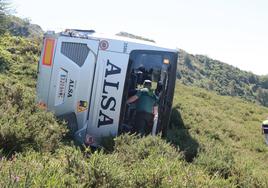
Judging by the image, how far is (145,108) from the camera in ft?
32.7

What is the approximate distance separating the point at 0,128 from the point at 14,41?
2239 cm

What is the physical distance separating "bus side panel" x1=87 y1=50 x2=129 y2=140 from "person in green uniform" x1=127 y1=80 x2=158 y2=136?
79cm

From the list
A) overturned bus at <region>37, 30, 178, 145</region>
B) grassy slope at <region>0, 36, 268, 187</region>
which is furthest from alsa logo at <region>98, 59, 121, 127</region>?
grassy slope at <region>0, 36, 268, 187</region>

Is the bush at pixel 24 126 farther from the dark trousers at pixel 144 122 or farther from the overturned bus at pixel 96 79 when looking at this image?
the dark trousers at pixel 144 122

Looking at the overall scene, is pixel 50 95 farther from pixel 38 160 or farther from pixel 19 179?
pixel 19 179

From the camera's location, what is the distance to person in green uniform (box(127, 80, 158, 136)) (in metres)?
9.93

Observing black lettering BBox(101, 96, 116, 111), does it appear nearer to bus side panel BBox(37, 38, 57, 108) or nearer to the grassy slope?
the grassy slope

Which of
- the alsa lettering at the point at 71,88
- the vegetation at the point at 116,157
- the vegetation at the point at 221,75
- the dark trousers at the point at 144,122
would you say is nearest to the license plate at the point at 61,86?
the alsa lettering at the point at 71,88

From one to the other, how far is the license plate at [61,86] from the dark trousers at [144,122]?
1.84 meters

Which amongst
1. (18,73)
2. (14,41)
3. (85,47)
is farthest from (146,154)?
(14,41)

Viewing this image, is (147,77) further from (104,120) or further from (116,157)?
(116,157)

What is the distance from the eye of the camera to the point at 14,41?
27.6m

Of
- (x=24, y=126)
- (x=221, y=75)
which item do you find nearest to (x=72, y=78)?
(x=24, y=126)

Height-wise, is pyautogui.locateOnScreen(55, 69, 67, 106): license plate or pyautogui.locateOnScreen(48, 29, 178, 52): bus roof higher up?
pyautogui.locateOnScreen(48, 29, 178, 52): bus roof
